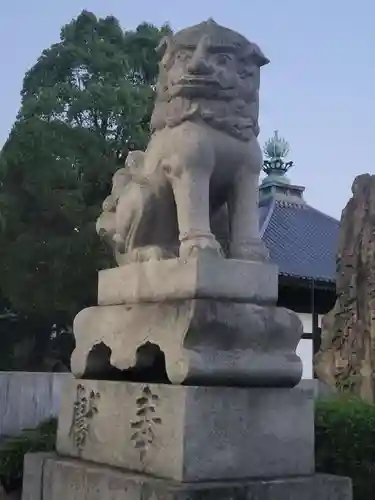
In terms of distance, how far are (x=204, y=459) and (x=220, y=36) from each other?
1.85 metres

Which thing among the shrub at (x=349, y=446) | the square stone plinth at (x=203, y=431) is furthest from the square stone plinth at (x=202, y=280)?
the shrub at (x=349, y=446)

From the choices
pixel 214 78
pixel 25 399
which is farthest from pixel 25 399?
pixel 214 78

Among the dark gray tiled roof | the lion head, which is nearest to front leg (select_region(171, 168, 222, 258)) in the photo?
the lion head

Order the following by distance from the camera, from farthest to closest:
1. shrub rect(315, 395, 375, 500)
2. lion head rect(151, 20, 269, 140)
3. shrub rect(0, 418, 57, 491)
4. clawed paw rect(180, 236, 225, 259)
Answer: shrub rect(0, 418, 57, 491) < shrub rect(315, 395, 375, 500) < lion head rect(151, 20, 269, 140) < clawed paw rect(180, 236, 225, 259)

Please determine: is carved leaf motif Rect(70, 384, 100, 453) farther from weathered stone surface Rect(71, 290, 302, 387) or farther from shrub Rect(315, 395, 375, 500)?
shrub Rect(315, 395, 375, 500)

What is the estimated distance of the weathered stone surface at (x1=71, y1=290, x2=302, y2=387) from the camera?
2.81 m

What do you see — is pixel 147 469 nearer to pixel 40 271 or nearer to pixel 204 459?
pixel 204 459

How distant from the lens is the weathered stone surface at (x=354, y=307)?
22.6 ft

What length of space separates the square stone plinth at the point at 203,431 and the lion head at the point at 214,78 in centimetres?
121

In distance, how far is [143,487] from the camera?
2.65 m

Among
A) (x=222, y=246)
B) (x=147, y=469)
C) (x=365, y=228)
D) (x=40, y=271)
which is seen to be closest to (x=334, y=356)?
(x=365, y=228)

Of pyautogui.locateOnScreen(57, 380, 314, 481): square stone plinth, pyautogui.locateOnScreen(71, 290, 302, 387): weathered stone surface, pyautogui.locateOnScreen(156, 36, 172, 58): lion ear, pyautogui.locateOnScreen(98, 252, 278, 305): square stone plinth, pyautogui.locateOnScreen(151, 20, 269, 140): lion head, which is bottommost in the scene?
pyautogui.locateOnScreen(57, 380, 314, 481): square stone plinth

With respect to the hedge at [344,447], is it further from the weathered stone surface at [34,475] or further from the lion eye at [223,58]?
the lion eye at [223,58]

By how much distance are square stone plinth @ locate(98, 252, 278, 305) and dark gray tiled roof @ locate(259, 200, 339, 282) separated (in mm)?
12946
